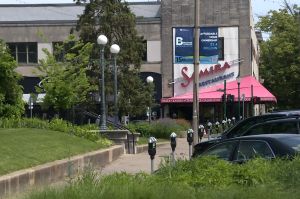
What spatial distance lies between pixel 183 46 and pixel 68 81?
59.7 ft

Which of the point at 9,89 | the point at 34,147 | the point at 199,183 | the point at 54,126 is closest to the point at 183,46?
the point at 9,89

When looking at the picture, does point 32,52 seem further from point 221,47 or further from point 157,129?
point 157,129

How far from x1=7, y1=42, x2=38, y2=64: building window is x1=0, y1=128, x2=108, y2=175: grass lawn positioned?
35723mm

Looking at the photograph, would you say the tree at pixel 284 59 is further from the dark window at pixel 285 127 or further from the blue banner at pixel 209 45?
the dark window at pixel 285 127

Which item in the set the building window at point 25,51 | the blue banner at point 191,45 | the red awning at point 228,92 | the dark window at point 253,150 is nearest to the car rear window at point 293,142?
the dark window at point 253,150

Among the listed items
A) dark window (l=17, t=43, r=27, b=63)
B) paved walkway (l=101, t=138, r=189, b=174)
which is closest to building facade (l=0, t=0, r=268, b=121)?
dark window (l=17, t=43, r=27, b=63)

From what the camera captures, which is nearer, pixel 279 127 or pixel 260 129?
pixel 279 127

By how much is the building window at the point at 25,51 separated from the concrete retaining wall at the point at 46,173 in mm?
37463

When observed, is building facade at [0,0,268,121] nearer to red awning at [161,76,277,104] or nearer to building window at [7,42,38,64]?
building window at [7,42,38,64]

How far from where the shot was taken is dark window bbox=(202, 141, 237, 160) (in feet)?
37.4

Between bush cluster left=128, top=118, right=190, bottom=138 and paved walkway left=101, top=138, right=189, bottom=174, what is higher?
bush cluster left=128, top=118, right=190, bottom=138

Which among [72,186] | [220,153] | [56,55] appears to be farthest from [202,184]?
[56,55]

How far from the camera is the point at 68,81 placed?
35.8m

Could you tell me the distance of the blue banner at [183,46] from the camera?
2023 inches
